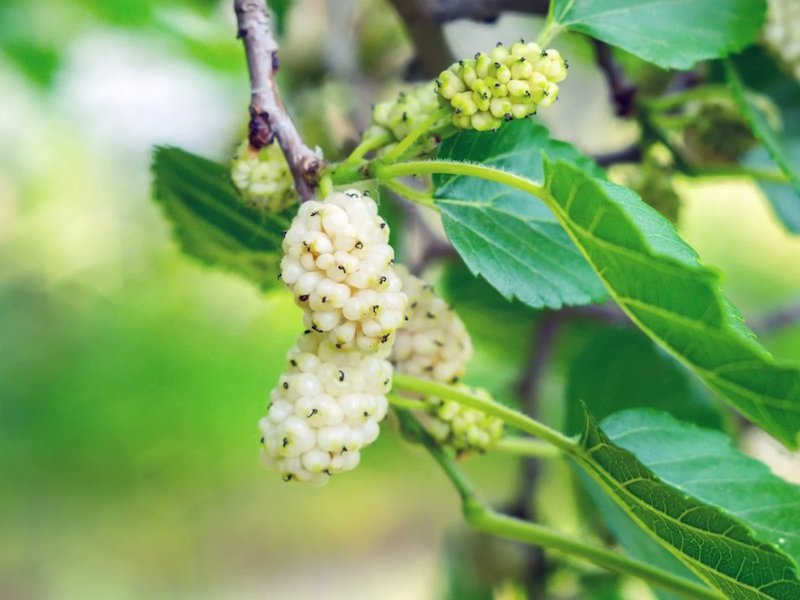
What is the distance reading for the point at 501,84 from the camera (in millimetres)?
385

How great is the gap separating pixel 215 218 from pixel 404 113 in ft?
0.57

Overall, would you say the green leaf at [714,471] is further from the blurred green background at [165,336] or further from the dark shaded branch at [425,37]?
the blurred green background at [165,336]

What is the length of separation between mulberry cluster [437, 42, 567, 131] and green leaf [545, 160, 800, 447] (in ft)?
0.12

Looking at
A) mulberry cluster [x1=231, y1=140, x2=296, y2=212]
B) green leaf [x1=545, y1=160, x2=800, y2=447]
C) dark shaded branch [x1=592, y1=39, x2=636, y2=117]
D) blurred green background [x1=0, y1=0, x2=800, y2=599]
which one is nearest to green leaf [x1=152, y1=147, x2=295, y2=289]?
mulberry cluster [x1=231, y1=140, x2=296, y2=212]

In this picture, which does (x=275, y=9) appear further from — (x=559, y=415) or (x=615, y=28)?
(x=559, y=415)

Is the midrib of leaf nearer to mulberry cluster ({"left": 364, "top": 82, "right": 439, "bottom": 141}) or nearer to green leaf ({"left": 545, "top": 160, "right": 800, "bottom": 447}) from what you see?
green leaf ({"left": 545, "top": 160, "right": 800, "bottom": 447})

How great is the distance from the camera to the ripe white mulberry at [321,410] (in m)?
0.39

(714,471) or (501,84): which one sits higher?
(501,84)

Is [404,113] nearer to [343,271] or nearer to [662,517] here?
[343,271]

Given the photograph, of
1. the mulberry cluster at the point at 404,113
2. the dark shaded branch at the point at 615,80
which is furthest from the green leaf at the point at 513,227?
the dark shaded branch at the point at 615,80

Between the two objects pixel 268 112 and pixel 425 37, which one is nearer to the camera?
pixel 268 112

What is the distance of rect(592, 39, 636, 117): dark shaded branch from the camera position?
66 centimetres

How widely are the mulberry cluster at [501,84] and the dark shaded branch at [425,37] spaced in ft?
0.98

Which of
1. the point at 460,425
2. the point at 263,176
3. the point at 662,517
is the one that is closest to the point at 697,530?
the point at 662,517
